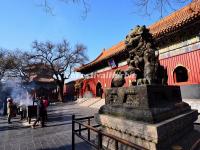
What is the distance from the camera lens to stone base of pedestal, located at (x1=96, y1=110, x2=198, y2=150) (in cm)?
250

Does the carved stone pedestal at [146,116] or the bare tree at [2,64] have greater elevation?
the bare tree at [2,64]

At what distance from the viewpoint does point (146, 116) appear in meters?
2.71

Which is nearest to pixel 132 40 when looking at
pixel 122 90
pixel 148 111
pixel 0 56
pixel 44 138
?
pixel 122 90

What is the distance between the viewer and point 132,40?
3732 millimetres

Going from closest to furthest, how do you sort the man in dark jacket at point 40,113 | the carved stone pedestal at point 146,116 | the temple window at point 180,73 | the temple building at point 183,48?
1. the carved stone pedestal at point 146,116
2. the man in dark jacket at point 40,113
3. the temple building at point 183,48
4. the temple window at point 180,73

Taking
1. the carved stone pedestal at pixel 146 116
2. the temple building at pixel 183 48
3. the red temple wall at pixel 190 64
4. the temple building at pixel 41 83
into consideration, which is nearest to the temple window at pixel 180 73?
Result: the temple building at pixel 183 48

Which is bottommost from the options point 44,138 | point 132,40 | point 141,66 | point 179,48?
point 44,138

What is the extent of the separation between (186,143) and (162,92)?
0.95m

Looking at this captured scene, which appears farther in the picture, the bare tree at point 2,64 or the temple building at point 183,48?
the bare tree at point 2,64

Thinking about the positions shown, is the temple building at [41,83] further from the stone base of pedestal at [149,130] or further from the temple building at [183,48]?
the stone base of pedestal at [149,130]

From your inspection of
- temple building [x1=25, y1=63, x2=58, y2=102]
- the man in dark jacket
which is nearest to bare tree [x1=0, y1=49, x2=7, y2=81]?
temple building [x1=25, y1=63, x2=58, y2=102]

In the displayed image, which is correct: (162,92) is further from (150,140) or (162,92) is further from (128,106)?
(150,140)

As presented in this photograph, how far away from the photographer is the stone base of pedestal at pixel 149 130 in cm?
250

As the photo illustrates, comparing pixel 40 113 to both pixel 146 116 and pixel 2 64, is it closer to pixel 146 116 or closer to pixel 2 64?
pixel 146 116
